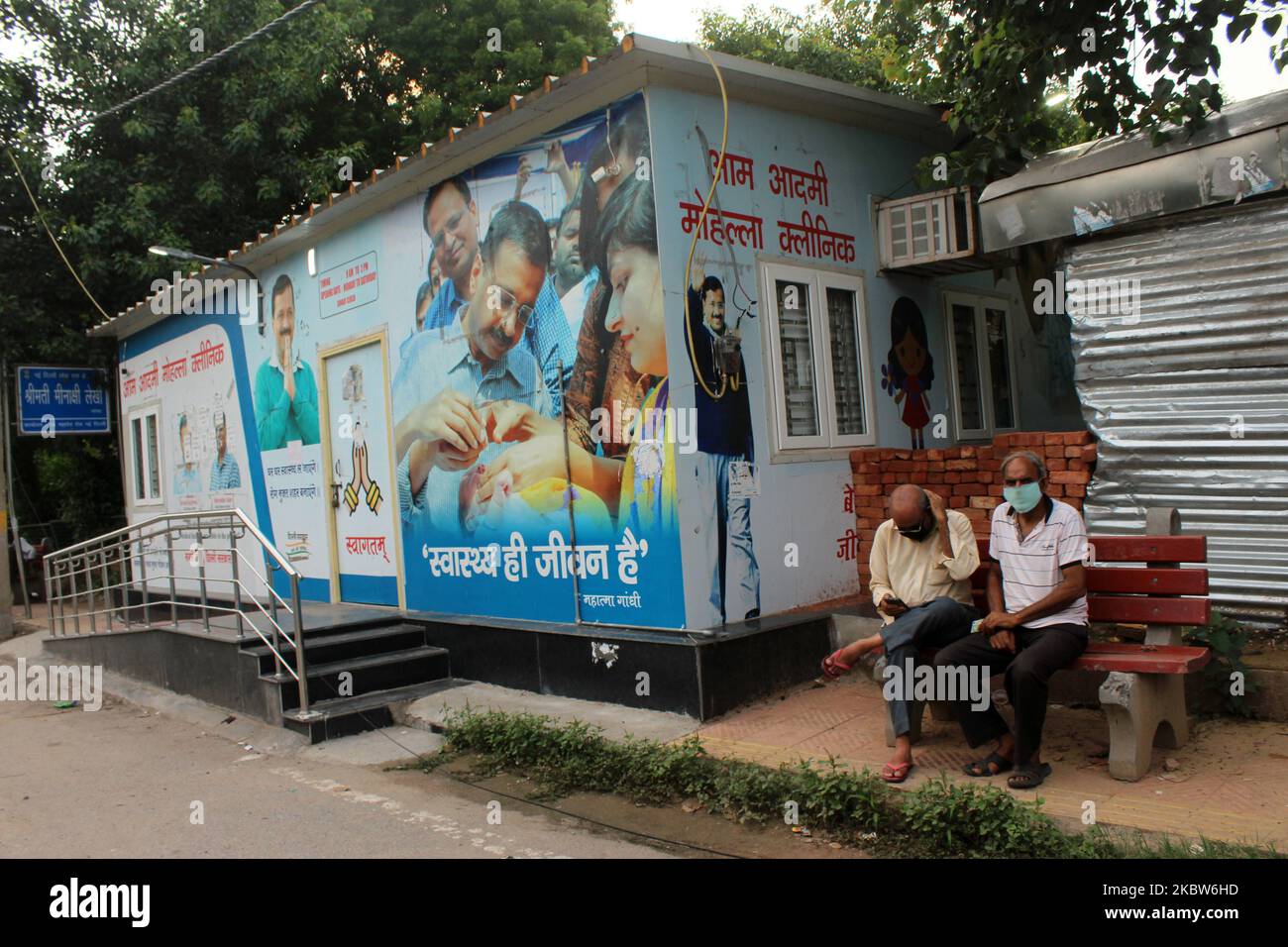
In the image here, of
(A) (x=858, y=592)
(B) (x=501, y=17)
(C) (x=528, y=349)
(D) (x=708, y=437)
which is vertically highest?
(B) (x=501, y=17)

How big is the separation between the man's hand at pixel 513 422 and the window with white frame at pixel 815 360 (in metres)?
1.64

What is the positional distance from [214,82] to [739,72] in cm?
1149

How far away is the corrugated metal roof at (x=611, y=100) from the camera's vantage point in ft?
20.7

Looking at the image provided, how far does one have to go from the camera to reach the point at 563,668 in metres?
7.14

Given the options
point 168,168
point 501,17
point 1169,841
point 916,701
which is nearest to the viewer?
point 1169,841

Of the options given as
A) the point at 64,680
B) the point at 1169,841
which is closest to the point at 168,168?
the point at 64,680

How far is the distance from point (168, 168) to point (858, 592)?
1247 cm

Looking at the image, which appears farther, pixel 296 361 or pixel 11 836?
pixel 296 361

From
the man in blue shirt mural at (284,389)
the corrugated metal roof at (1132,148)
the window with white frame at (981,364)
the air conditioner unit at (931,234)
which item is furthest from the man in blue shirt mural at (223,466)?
the corrugated metal roof at (1132,148)

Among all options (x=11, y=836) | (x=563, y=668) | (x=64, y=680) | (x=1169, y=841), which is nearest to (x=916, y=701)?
(x=1169, y=841)

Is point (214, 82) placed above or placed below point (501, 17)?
below

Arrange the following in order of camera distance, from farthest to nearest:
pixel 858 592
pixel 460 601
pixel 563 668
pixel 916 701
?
pixel 460 601, pixel 858 592, pixel 563 668, pixel 916 701

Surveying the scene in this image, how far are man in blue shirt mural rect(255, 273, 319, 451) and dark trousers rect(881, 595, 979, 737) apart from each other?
6894 millimetres

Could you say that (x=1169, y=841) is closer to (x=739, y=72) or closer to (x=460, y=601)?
(x=739, y=72)
